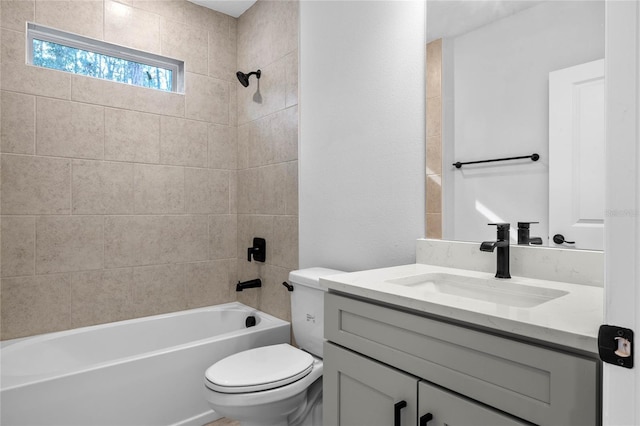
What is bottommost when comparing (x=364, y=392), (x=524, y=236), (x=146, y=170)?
(x=364, y=392)

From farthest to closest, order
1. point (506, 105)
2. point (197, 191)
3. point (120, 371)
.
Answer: point (197, 191) < point (120, 371) < point (506, 105)

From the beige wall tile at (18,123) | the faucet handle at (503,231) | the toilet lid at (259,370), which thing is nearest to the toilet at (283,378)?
the toilet lid at (259,370)

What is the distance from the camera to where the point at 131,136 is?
2363mm

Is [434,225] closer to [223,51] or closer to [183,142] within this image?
[183,142]

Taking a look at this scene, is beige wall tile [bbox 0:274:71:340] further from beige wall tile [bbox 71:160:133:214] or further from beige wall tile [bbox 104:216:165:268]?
beige wall tile [bbox 71:160:133:214]

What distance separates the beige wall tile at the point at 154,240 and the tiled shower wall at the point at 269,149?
31 centimetres

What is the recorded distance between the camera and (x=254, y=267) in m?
2.63

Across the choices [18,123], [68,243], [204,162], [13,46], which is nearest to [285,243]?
[204,162]

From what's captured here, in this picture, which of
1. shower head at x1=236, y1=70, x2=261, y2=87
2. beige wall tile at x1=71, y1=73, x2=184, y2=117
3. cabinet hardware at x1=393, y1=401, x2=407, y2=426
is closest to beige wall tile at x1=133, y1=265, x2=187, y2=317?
beige wall tile at x1=71, y1=73, x2=184, y2=117

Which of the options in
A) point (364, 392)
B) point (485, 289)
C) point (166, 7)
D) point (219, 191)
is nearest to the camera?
point (364, 392)

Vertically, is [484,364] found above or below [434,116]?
below

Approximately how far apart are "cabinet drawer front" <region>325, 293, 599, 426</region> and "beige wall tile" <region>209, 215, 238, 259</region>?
5.82ft

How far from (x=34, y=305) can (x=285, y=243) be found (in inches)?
54.5

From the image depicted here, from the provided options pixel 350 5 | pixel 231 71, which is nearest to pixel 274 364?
pixel 350 5
